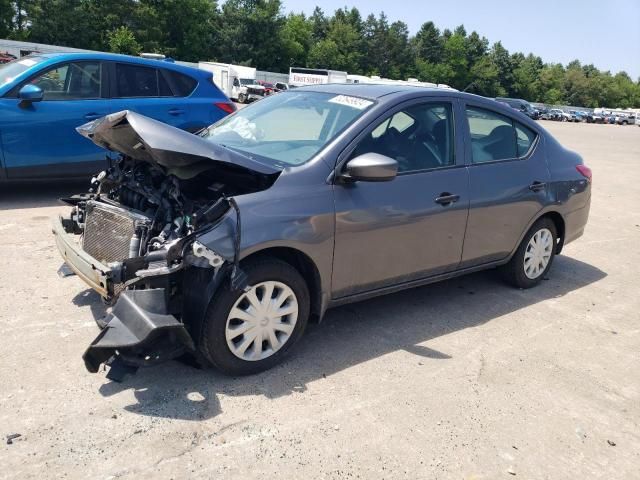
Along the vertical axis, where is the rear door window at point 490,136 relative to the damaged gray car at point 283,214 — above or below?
above

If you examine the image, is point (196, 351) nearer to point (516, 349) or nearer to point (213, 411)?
point (213, 411)

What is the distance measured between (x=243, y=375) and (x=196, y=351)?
0.36 meters

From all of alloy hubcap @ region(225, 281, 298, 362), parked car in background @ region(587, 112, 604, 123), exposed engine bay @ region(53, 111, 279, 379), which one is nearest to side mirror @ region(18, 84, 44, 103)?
exposed engine bay @ region(53, 111, 279, 379)

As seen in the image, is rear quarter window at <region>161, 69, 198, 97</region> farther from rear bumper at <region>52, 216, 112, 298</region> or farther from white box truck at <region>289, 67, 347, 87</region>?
white box truck at <region>289, 67, 347, 87</region>

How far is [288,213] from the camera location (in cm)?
341

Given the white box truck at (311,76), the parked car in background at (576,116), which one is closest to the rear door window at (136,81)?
the white box truck at (311,76)

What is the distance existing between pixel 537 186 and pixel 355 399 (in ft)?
9.18

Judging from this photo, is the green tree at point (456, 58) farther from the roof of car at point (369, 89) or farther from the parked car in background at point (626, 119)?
the roof of car at point (369, 89)

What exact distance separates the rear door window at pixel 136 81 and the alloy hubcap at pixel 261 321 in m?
4.83

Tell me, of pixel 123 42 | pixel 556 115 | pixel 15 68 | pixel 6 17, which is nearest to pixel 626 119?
pixel 556 115

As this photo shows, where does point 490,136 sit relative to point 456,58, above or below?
below

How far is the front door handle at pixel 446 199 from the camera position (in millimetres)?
4211

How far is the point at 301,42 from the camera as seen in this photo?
87938mm

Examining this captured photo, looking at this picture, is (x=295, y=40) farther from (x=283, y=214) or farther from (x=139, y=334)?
(x=139, y=334)
